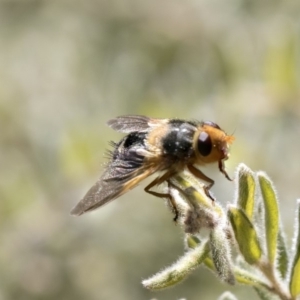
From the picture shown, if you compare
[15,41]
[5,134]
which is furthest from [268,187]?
[15,41]

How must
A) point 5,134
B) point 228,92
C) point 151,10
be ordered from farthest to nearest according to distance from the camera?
point 151,10 < point 5,134 < point 228,92

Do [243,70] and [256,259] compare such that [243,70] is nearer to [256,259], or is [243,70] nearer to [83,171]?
[83,171]

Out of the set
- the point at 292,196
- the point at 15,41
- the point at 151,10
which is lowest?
the point at 292,196

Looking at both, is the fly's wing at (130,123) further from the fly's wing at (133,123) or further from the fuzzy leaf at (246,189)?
the fuzzy leaf at (246,189)

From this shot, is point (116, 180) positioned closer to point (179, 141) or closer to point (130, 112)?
point (179, 141)

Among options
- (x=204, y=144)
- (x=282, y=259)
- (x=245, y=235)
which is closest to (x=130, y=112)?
(x=204, y=144)

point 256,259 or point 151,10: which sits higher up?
point 151,10
